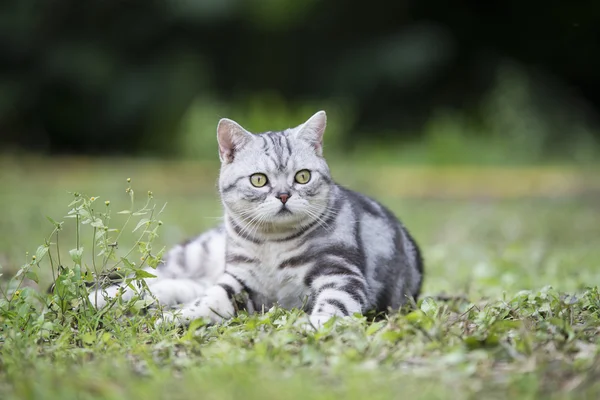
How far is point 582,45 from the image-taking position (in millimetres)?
13367

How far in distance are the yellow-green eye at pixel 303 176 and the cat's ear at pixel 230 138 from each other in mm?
351

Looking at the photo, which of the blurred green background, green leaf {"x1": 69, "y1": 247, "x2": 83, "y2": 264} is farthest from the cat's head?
the blurred green background

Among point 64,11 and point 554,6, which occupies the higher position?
point 554,6

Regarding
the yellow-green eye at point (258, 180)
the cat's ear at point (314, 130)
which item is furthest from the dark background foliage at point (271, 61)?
the yellow-green eye at point (258, 180)

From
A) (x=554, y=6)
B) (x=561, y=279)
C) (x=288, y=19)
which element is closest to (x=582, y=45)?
(x=554, y=6)

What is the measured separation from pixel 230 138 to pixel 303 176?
460 mm

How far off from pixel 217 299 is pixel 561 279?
2453mm

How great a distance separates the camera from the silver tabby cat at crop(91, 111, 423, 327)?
3.56m

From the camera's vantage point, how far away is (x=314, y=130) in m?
3.90

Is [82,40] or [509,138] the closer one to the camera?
[509,138]

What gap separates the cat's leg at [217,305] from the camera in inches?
136

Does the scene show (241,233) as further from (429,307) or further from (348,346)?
(348,346)

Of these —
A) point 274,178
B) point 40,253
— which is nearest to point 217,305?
point 274,178

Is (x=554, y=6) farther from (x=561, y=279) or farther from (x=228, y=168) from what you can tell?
(x=228, y=168)
